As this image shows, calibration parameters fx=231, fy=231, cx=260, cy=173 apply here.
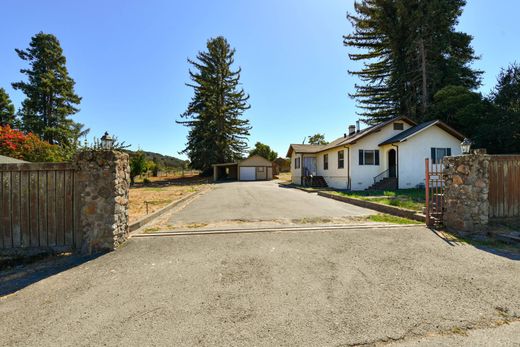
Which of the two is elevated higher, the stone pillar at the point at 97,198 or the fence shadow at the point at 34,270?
the stone pillar at the point at 97,198

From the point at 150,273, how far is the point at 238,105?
136 feet

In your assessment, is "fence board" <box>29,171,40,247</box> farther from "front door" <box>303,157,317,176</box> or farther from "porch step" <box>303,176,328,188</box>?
"front door" <box>303,157,317,176</box>

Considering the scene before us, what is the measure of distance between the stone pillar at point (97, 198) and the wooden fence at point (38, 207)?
220 mm

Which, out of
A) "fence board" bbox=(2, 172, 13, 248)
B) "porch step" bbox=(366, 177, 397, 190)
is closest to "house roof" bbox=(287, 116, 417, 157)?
"porch step" bbox=(366, 177, 397, 190)

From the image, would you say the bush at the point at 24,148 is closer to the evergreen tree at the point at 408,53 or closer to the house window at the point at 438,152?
the house window at the point at 438,152

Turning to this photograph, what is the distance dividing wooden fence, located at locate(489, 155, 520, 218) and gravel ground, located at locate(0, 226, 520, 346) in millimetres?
2422

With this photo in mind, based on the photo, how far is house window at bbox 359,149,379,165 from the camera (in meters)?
17.3

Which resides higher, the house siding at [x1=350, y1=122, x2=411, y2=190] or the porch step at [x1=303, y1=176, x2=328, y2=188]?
the house siding at [x1=350, y1=122, x2=411, y2=190]

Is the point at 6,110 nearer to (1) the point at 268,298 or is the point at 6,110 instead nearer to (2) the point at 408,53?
(1) the point at 268,298

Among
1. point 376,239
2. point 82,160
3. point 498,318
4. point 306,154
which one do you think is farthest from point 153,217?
point 306,154

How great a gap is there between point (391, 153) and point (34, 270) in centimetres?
2046

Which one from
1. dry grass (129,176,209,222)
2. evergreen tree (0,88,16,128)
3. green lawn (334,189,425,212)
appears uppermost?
evergreen tree (0,88,16,128)

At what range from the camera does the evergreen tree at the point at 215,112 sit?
38.8 metres

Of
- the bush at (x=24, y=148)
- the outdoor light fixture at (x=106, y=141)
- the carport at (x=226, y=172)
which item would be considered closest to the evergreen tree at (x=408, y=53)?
the carport at (x=226, y=172)
